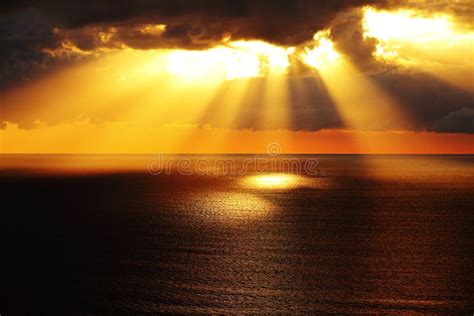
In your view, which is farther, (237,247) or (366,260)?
(237,247)

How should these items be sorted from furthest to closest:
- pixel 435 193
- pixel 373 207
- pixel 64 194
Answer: pixel 435 193 < pixel 64 194 < pixel 373 207

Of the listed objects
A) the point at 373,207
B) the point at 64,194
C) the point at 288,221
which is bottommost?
the point at 288,221

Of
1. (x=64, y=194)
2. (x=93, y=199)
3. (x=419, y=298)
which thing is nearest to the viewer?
(x=419, y=298)

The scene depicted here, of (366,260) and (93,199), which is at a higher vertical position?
(93,199)

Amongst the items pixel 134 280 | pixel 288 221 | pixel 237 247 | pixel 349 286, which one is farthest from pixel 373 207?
pixel 134 280

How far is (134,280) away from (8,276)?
11.7m

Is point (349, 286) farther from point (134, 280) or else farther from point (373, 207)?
point (373, 207)

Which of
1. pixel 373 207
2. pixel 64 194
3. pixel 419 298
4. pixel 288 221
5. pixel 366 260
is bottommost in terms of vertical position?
pixel 419 298

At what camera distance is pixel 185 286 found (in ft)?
135

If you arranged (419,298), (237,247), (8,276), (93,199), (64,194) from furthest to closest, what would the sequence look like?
1. (64,194)
2. (93,199)
3. (237,247)
4. (8,276)
5. (419,298)

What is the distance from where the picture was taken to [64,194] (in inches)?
4838

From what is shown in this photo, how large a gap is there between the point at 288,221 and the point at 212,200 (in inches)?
1597

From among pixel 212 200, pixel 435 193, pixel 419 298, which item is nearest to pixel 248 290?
pixel 419 298

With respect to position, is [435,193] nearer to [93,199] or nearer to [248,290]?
[93,199]
